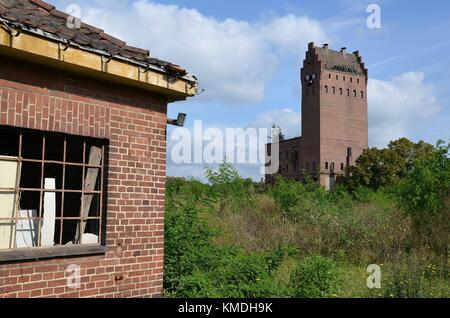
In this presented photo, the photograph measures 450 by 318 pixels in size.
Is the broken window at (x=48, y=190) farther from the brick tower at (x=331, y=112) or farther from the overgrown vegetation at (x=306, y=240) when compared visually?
the brick tower at (x=331, y=112)

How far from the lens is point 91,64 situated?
5250 millimetres

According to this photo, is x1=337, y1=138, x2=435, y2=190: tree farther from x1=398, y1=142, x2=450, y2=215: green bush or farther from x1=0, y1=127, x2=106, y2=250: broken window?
x1=0, y1=127, x2=106, y2=250: broken window

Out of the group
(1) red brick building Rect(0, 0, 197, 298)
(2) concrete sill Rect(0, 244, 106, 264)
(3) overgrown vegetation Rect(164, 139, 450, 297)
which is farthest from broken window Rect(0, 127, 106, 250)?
(3) overgrown vegetation Rect(164, 139, 450, 297)

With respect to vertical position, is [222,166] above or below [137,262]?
above

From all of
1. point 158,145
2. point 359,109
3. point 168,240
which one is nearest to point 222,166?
point 168,240

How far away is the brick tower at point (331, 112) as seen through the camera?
65438mm

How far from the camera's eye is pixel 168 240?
7.75 m

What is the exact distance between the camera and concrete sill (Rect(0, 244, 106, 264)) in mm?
4781

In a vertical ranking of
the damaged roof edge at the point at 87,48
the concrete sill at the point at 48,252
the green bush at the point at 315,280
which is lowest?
the green bush at the point at 315,280

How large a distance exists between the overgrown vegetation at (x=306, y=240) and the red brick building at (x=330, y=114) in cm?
4375

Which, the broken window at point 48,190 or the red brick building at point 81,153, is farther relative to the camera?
the broken window at point 48,190

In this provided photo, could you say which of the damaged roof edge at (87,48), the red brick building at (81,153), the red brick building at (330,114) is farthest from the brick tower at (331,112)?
the red brick building at (81,153)
